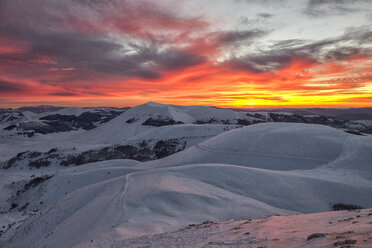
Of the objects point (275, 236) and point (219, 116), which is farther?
point (219, 116)

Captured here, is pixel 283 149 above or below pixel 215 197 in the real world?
above

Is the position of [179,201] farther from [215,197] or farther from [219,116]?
[219,116]

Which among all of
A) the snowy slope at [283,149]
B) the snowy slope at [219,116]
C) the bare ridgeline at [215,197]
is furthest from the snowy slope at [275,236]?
the snowy slope at [219,116]

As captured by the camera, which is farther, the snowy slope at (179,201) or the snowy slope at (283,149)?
the snowy slope at (283,149)

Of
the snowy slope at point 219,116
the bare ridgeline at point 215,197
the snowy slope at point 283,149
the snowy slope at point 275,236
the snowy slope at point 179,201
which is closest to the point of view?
the snowy slope at point 275,236

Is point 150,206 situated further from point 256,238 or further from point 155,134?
point 155,134

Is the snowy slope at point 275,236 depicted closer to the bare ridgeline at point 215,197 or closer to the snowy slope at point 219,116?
the bare ridgeline at point 215,197

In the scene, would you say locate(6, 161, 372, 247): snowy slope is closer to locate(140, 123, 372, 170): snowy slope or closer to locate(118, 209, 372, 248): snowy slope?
locate(118, 209, 372, 248): snowy slope

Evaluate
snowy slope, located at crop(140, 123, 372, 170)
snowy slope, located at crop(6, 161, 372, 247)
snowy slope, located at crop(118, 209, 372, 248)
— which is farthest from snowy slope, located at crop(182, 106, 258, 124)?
snowy slope, located at crop(118, 209, 372, 248)

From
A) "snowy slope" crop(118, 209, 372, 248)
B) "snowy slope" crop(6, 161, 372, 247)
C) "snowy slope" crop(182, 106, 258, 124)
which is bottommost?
"snowy slope" crop(6, 161, 372, 247)

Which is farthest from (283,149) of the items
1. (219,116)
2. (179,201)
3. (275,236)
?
(219,116)

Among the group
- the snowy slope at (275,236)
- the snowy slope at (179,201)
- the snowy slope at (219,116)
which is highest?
the snowy slope at (219,116)

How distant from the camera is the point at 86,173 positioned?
3025 cm

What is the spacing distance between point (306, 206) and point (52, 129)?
147m
